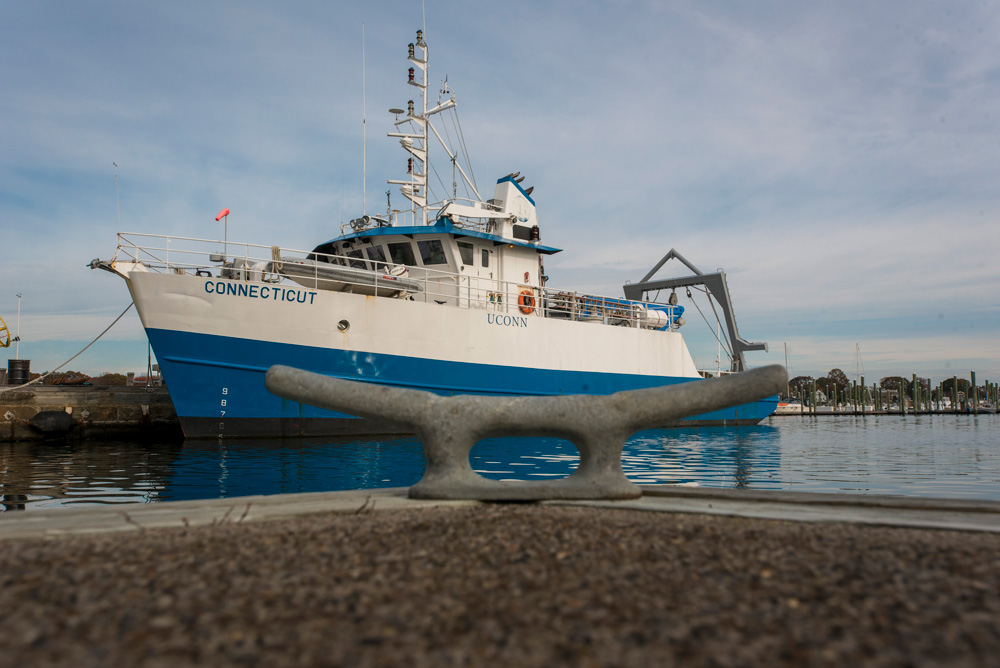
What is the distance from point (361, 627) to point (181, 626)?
46cm

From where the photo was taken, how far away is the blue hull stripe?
11.9 meters

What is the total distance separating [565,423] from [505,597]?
186 cm

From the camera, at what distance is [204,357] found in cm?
1194

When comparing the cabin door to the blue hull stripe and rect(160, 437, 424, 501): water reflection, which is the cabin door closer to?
the blue hull stripe

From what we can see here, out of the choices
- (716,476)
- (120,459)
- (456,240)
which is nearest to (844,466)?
(716,476)

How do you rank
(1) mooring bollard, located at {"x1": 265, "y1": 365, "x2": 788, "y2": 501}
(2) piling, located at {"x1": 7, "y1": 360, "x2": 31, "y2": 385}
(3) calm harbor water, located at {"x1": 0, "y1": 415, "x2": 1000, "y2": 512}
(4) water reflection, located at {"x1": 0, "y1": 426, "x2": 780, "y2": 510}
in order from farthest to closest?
(2) piling, located at {"x1": 7, "y1": 360, "x2": 31, "y2": 385}, (3) calm harbor water, located at {"x1": 0, "y1": 415, "x2": 1000, "y2": 512}, (4) water reflection, located at {"x1": 0, "y1": 426, "x2": 780, "y2": 510}, (1) mooring bollard, located at {"x1": 265, "y1": 365, "x2": 788, "y2": 501}

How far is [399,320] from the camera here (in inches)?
524

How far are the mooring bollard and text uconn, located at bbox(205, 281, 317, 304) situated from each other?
9152 mm

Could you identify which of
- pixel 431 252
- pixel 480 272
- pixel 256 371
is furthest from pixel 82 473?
pixel 480 272

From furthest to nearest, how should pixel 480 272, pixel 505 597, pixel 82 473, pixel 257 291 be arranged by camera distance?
1. pixel 480 272
2. pixel 257 291
3. pixel 82 473
4. pixel 505 597

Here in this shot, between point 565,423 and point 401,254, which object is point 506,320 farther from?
point 565,423

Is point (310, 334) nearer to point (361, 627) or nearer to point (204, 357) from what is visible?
point (204, 357)

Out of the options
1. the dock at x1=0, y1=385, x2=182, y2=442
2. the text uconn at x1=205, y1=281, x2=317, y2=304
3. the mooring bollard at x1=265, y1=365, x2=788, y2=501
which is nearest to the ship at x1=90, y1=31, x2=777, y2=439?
the text uconn at x1=205, y1=281, x2=317, y2=304

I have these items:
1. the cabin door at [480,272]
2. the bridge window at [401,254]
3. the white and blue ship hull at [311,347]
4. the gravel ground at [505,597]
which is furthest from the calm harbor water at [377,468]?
the gravel ground at [505,597]
